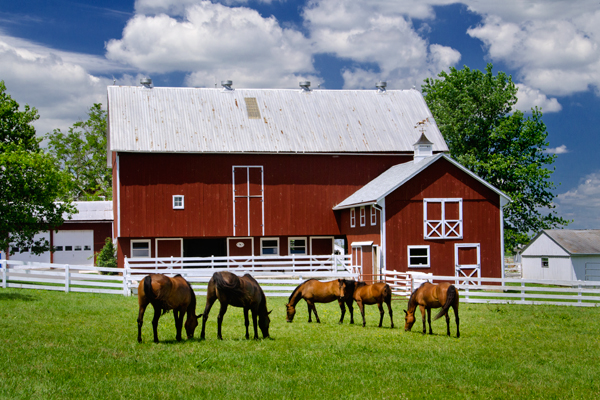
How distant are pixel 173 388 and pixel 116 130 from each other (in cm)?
2325

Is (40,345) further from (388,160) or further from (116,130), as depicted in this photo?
(388,160)

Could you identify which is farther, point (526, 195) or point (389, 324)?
point (526, 195)

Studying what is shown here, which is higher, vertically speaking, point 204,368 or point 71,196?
point 71,196

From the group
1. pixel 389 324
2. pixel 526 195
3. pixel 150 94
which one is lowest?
pixel 389 324

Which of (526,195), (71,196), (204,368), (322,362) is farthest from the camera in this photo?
(71,196)

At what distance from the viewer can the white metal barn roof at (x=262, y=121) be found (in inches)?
1178

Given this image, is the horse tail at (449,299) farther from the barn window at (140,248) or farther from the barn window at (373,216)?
the barn window at (140,248)

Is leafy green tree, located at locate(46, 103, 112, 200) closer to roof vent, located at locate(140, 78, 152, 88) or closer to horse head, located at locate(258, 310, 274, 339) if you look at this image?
roof vent, located at locate(140, 78, 152, 88)

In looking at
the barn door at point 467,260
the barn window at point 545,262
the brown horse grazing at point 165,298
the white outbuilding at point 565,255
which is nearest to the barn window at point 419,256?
the barn door at point 467,260

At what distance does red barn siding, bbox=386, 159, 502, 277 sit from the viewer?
86.3 feet

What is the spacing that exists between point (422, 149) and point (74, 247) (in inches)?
867

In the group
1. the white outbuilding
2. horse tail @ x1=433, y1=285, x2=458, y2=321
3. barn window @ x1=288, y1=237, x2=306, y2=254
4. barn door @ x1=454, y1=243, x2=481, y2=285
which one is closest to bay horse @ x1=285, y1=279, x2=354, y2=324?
horse tail @ x1=433, y1=285, x2=458, y2=321

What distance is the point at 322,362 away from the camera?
9844mm

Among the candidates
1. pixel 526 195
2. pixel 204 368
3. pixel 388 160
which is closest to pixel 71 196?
pixel 388 160
